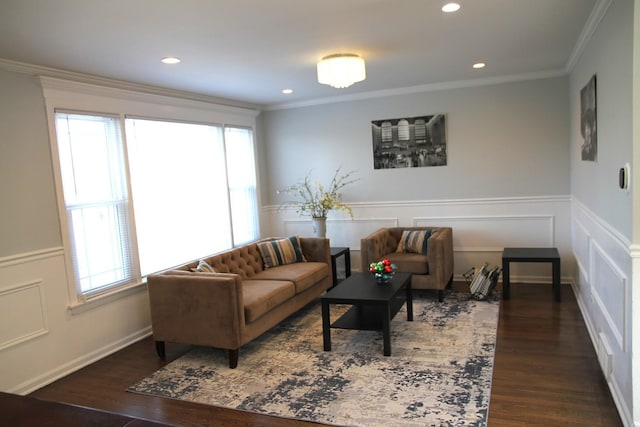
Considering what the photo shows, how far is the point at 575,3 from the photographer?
2.81 m

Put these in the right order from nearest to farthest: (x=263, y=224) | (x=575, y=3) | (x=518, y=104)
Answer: (x=575, y=3)
(x=518, y=104)
(x=263, y=224)

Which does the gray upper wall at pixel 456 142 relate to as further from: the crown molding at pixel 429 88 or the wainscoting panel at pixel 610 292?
the wainscoting panel at pixel 610 292

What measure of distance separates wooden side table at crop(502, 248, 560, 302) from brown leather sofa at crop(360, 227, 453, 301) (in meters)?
0.59

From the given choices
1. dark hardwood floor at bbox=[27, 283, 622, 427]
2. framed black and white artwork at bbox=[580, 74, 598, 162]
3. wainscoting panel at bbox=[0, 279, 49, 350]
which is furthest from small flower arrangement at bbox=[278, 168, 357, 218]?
wainscoting panel at bbox=[0, 279, 49, 350]

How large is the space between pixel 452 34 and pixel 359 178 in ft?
9.47

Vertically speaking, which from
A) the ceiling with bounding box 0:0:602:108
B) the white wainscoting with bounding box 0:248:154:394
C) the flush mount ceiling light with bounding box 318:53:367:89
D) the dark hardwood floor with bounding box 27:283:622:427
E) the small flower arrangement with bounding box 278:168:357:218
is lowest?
the dark hardwood floor with bounding box 27:283:622:427

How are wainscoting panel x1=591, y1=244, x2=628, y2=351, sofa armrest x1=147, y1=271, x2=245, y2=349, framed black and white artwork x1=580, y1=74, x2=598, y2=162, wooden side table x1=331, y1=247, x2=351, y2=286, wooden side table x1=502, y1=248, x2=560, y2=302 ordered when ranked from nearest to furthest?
1. wainscoting panel x1=591, y1=244, x2=628, y2=351
2. framed black and white artwork x1=580, y1=74, x2=598, y2=162
3. sofa armrest x1=147, y1=271, x2=245, y2=349
4. wooden side table x1=502, y1=248, x2=560, y2=302
5. wooden side table x1=331, y1=247, x2=351, y2=286

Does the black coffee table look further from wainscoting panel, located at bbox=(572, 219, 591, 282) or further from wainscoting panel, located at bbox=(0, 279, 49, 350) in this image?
wainscoting panel, located at bbox=(0, 279, 49, 350)

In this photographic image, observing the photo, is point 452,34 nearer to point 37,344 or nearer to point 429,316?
point 429,316

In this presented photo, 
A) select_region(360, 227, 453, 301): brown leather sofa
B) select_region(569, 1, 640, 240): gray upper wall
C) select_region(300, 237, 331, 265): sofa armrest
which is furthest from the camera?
select_region(300, 237, 331, 265): sofa armrest

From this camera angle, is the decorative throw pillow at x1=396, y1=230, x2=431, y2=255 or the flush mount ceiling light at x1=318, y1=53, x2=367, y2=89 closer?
the flush mount ceiling light at x1=318, y1=53, x2=367, y2=89

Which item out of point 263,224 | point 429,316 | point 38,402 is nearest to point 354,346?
point 429,316

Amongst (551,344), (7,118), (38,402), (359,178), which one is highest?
(7,118)

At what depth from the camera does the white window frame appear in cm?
363
